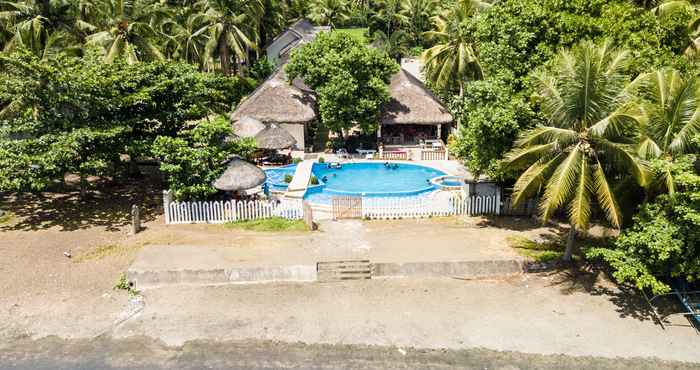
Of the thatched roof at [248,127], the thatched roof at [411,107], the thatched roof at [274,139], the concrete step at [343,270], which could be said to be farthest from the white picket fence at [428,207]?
the thatched roof at [248,127]

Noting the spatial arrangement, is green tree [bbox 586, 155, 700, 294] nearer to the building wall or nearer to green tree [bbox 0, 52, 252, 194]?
green tree [bbox 0, 52, 252, 194]

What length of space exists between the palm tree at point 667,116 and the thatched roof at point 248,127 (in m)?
21.7

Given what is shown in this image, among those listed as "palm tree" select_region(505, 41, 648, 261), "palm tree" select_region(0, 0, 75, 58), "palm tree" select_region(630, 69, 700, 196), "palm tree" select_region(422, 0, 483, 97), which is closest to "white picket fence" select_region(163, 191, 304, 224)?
"palm tree" select_region(505, 41, 648, 261)

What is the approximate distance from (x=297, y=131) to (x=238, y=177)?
11941mm

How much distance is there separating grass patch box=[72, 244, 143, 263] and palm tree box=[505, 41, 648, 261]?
1350cm

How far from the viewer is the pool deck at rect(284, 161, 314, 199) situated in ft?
83.3

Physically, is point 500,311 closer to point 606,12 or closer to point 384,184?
point 606,12

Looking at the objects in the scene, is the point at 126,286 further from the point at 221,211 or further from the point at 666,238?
the point at 666,238

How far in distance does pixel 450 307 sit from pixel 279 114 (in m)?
20.9

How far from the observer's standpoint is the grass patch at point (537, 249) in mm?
16958

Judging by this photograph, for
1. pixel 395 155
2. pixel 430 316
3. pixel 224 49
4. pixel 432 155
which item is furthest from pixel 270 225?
pixel 224 49

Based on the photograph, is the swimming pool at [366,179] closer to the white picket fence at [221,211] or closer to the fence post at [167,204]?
the white picket fence at [221,211]

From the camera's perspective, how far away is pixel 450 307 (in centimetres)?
1470

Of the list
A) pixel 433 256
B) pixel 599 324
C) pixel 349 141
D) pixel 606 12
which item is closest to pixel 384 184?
pixel 349 141
